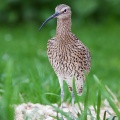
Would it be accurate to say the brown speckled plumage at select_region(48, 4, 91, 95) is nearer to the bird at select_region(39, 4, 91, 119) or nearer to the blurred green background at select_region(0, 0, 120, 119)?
the bird at select_region(39, 4, 91, 119)

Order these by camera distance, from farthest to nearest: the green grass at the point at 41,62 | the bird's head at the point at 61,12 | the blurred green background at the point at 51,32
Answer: the blurred green background at the point at 51,32, the green grass at the point at 41,62, the bird's head at the point at 61,12

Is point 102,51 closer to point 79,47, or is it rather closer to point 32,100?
point 32,100

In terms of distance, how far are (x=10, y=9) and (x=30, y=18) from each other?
470mm

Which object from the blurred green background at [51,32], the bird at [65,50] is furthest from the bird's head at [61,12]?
the blurred green background at [51,32]

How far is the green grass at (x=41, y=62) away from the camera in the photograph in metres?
5.80

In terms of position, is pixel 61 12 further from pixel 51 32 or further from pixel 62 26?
pixel 51 32

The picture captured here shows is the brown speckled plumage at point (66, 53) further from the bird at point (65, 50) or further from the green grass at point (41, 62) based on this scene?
the green grass at point (41, 62)

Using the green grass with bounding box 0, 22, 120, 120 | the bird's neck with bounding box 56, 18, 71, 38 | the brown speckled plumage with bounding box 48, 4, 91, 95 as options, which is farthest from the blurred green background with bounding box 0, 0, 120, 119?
the bird's neck with bounding box 56, 18, 71, 38

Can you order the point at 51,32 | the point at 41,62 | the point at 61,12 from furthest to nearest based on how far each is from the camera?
1. the point at 51,32
2. the point at 41,62
3. the point at 61,12

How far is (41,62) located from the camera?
30.3 ft

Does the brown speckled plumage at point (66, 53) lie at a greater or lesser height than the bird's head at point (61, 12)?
lesser

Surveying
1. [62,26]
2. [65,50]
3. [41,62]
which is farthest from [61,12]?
[41,62]

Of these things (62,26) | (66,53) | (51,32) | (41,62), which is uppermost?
(51,32)

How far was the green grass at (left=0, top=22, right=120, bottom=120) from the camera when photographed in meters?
5.80
